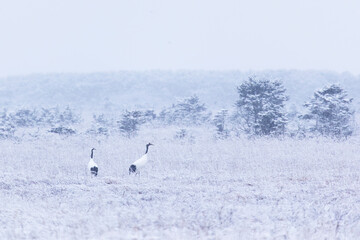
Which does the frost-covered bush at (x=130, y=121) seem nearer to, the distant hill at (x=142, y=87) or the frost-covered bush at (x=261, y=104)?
the frost-covered bush at (x=261, y=104)

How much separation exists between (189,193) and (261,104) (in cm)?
1342

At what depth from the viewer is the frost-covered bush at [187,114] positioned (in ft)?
100

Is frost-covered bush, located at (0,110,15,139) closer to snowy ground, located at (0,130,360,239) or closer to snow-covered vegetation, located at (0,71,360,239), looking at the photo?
snow-covered vegetation, located at (0,71,360,239)

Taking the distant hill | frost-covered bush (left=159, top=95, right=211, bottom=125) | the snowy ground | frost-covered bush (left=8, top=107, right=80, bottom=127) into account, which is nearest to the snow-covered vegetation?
the snowy ground

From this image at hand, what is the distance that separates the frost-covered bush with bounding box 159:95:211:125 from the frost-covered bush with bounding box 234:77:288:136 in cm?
709

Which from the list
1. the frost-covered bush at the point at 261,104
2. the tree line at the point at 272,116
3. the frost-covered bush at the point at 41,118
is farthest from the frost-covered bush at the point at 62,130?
the frost-covered bush at the point at 261,104

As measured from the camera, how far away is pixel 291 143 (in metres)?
17.1

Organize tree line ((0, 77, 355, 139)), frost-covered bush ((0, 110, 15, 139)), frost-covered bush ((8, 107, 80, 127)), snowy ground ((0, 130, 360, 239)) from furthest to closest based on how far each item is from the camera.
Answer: frost-covered bush ((8, 107, 80, 127))
frost-covered bush ((0, 110, 15, 139))
tree line ((0, 77, 355, 139))
snowy ground ((0, 130, 360, 239))

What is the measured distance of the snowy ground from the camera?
721 centimetres

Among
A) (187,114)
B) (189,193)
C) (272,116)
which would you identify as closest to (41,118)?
(187,114)

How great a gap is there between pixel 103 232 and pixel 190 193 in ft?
10.4

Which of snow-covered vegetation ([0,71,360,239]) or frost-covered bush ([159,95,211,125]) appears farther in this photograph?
frost-covered bush ([159,95,211,125])

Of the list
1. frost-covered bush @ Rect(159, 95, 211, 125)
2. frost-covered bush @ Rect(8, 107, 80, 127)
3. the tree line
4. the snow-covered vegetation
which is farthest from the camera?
frost-covered bush @ Rect(159, 95, 211, 125)

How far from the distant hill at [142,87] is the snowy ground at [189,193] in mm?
31613
